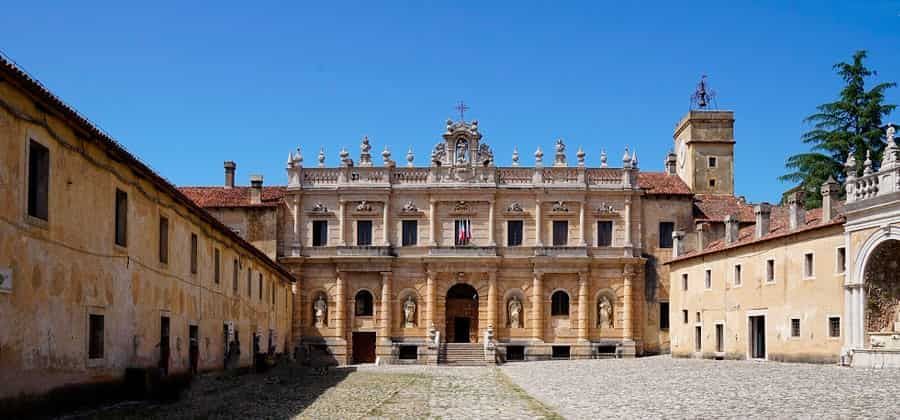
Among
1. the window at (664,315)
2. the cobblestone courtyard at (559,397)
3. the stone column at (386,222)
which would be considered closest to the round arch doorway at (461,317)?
the stone column at (386,222)

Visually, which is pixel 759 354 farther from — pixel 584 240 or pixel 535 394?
pixel 535 394

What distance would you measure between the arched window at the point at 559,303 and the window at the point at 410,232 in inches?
324

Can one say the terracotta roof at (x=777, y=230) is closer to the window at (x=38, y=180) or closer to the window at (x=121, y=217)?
the window at (x=121, y=217)

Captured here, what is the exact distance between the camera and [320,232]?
53.5 metres

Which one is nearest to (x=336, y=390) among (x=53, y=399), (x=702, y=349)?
(x=53, y=399)

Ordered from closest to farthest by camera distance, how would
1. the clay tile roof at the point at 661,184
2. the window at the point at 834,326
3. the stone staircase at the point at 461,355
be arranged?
the window at the point at 834,326 < the stone staircase at the point at 461,355 < the clay tile roof at the point at 661,184

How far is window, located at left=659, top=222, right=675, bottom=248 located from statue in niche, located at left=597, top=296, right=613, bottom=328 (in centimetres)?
458

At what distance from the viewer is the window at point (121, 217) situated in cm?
1906

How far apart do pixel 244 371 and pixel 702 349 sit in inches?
949

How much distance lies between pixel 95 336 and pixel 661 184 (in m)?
43.0

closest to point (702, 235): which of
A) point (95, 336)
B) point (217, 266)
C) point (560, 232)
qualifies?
point (560, 232)

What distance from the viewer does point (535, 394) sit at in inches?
920

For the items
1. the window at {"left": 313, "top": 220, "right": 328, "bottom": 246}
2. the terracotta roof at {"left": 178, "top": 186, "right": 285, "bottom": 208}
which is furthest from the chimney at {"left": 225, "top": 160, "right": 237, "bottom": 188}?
the window at {"left": 313, "top": 220, "right": 328, "bottom": 246}

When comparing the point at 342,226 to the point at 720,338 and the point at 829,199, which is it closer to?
the point at 720,338
